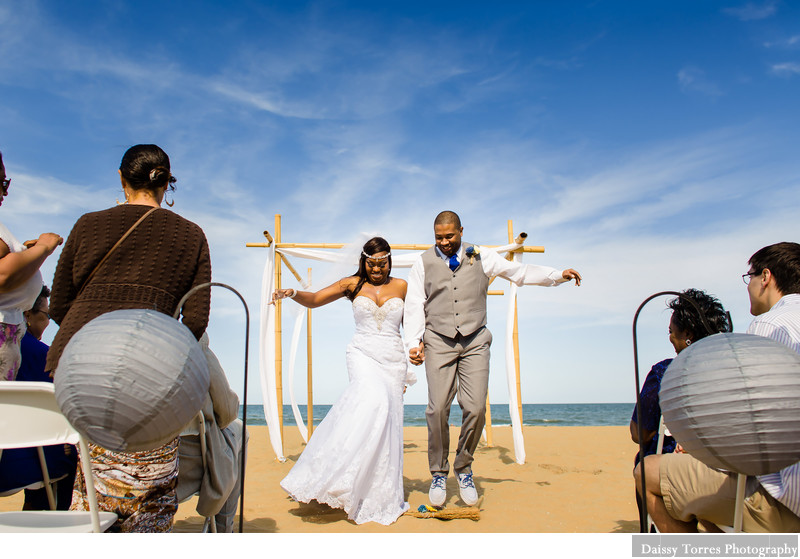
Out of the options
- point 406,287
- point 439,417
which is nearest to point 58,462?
point 439,417

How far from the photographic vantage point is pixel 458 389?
4641 millimetres

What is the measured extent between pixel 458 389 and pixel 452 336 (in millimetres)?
456

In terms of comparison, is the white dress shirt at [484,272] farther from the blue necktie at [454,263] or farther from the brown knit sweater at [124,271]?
the brown knit sweater at [124,271]

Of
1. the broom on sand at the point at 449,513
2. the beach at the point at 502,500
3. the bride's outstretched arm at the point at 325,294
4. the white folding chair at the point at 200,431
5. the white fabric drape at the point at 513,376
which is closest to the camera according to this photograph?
the white folding chair at the point at 200,431

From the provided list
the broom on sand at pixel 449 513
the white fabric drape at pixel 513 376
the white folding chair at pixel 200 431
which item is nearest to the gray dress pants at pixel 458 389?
the broom on sand at pixel 449 513

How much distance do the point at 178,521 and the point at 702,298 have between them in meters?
3.91

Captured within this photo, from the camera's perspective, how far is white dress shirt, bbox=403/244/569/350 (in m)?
4.61

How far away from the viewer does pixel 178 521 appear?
4.30 m

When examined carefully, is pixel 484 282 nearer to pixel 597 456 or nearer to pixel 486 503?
pixel 486 503

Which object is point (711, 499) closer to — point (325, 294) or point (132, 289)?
point (132, 289)

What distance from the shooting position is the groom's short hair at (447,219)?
4688mm

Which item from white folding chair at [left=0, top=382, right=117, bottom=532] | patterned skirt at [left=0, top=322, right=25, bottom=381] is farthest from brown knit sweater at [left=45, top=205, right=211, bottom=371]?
patterned skirt at [left=0, top=322, right=25, bottom=381]

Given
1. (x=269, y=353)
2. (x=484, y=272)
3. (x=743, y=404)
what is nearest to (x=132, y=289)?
(x=743, y=404)

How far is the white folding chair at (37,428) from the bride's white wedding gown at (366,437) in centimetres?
245
